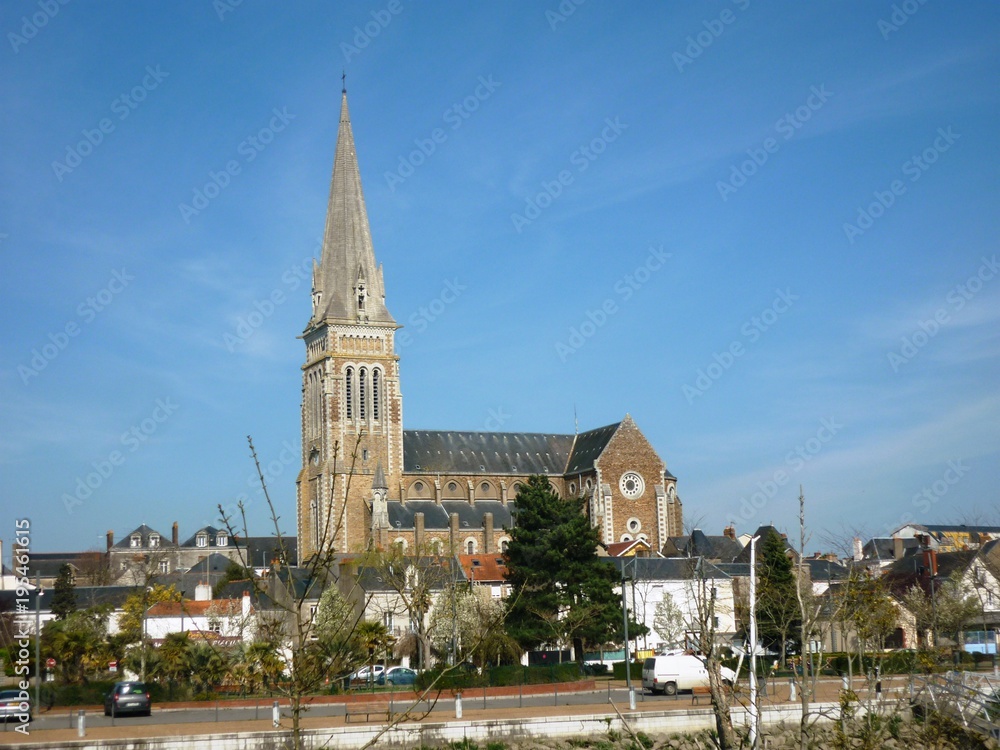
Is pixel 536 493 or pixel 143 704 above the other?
pixel 536 493

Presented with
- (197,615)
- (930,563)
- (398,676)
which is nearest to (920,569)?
(930,563)

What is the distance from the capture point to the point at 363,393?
9138 centimetres

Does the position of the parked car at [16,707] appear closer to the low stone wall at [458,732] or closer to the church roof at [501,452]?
the low stone wall at [458,732]

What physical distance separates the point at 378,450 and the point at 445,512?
24.0 feet

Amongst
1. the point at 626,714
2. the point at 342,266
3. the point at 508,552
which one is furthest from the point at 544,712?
the point at 342,266

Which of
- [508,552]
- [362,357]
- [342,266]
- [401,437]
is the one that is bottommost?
[508,552]

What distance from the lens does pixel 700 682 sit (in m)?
39.7

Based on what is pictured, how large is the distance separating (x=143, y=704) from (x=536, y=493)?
23.6 metres

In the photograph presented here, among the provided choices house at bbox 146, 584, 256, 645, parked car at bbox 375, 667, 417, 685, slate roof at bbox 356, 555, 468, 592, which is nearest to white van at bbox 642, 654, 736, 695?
parked car at bbox 375, 667, 417, 685

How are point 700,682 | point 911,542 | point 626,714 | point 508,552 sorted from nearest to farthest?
point 626,714, point 700,682, point 508,552, point 911,542

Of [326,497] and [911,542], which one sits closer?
[326,497]

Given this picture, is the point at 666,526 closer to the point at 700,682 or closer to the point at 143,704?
the point at 700,682

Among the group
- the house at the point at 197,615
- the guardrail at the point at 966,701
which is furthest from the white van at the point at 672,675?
the house at the point at 197,615

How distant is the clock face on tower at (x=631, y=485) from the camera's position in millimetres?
93000
